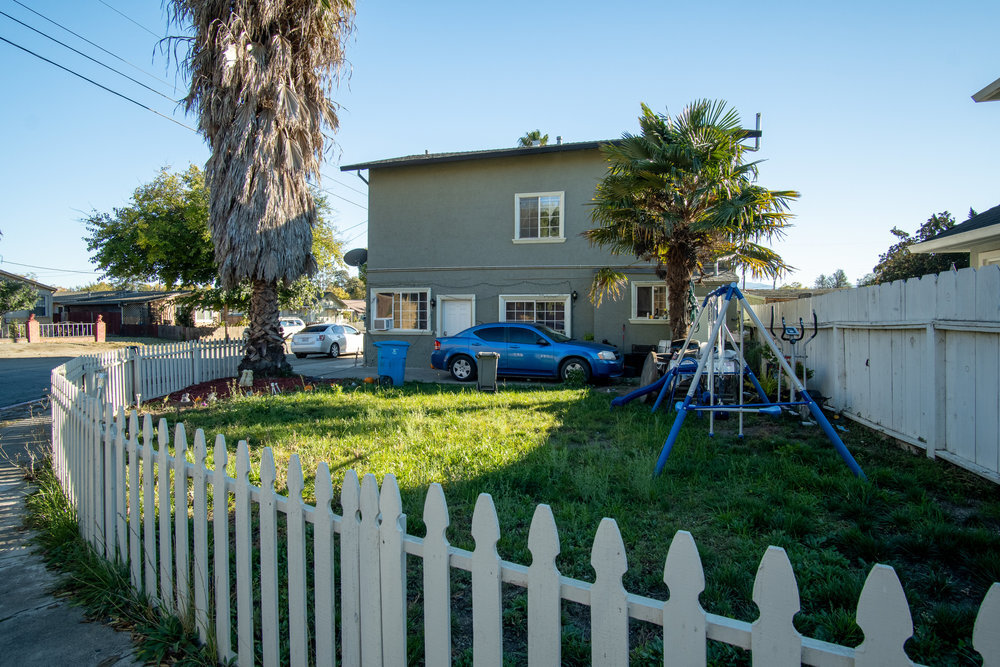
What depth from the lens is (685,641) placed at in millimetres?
1401

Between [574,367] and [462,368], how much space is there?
9.15 feet

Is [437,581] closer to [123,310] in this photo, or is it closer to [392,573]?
[392,573]

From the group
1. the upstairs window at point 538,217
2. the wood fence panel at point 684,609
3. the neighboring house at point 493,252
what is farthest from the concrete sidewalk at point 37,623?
the upstairs window at point 538,217

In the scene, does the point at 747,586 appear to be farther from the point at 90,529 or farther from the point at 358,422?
the point at 358,422

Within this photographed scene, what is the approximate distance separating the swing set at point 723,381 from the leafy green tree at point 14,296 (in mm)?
45041

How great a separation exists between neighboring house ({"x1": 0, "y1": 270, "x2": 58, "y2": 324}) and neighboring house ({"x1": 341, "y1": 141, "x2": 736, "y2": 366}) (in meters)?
34.8

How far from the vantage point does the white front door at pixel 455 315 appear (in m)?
16.1

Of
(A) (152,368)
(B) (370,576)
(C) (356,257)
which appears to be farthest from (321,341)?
(B) (370,576)

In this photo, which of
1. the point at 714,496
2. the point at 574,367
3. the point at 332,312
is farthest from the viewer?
the point at 332,312

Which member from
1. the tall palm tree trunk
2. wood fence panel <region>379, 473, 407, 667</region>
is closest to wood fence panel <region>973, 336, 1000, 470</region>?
wood fence panel <region>379, 473, 407, 667</region>

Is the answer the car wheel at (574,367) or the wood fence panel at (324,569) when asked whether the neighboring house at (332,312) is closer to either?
the car wheel at (574,367)

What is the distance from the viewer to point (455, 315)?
16.2 m

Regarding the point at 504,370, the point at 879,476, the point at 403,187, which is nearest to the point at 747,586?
the point at 879,476

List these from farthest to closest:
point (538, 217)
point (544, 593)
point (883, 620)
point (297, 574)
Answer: point (538, 217) → point (297, 574) → point (544, 593) → point (883, 620)
